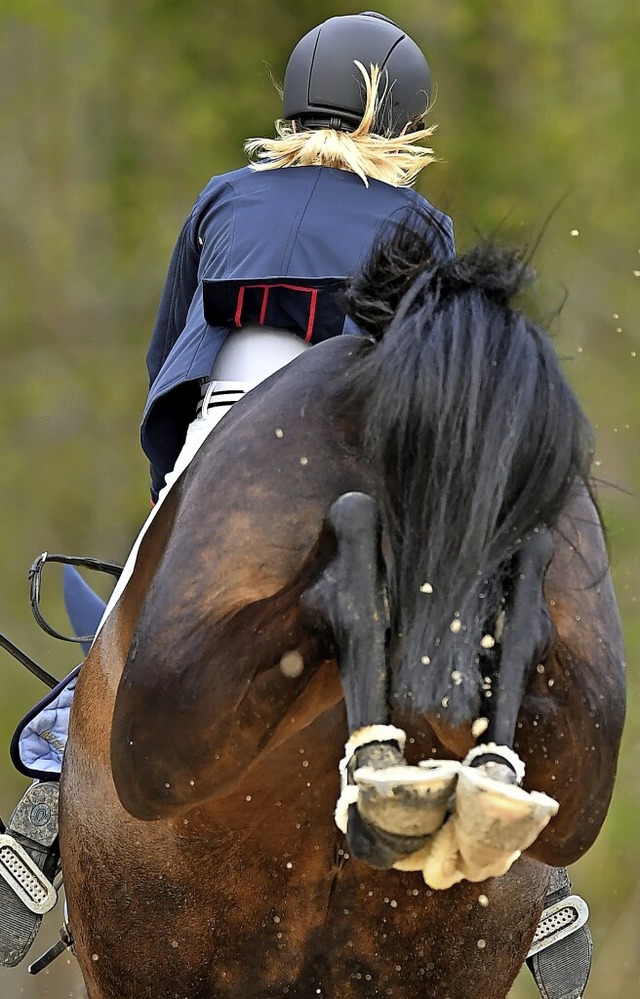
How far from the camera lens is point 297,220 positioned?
3277 mm

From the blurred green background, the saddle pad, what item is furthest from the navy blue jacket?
the blurred green background

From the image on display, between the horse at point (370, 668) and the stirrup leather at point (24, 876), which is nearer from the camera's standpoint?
the horse at point (370, 668)

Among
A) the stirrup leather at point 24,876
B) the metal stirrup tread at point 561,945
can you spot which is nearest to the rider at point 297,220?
the stirrup leather at point 24,876

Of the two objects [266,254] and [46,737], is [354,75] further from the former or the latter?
[46,737]

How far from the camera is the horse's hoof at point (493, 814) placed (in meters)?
2.12

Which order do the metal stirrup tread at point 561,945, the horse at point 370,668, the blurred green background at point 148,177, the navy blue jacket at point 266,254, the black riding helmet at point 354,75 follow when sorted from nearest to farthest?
1. the horse at point 370,668
2. the navy blue jacket at point 266,254
3. the black riding helmet at point 354,75
4. the metal stirrup tread at point 561,945
5. the blurred green background at point 148,177

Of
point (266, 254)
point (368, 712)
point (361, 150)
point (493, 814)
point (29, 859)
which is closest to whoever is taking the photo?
point (493, 814)

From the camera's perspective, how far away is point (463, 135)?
37.8 ft

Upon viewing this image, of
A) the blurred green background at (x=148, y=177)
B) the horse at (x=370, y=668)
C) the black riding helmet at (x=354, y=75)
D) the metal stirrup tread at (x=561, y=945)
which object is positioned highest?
the black riding helmet at (x=354, y=75)

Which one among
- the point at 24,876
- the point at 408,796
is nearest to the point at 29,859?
the point at 24,876

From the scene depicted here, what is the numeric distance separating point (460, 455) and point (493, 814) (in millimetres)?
570

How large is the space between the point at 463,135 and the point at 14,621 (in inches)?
194

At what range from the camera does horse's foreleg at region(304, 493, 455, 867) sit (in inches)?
84.8

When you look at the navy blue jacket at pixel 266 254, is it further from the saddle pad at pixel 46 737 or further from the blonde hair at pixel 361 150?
the saddle pad at pixel 46 737
